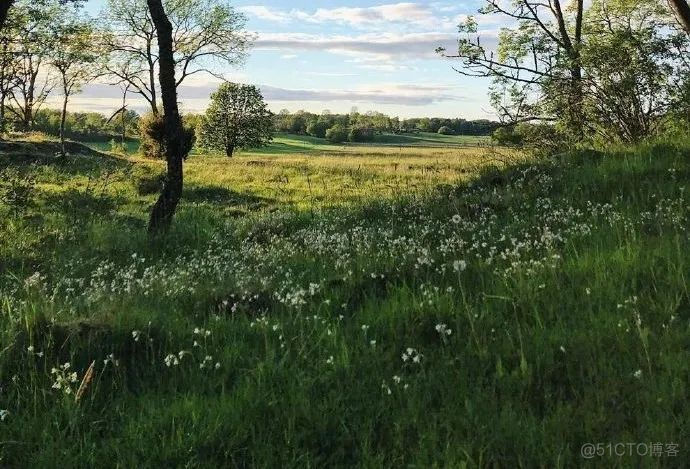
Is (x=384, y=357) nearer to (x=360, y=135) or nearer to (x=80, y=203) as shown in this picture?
(x=80, y=203)

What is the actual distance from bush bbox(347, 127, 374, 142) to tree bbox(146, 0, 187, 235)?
425 ft

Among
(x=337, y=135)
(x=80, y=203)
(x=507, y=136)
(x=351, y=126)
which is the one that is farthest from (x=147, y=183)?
(x=351, y=126)

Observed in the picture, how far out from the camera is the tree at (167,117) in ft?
35.9

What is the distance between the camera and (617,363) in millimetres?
3391

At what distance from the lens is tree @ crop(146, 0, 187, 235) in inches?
430


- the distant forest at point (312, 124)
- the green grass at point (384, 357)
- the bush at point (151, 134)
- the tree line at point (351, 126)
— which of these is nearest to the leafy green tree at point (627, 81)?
the green grass at point (384, 357)

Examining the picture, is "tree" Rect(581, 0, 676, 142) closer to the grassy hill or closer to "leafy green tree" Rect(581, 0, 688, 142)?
"leafy green tree" Rect(581, 0, 688, 142)

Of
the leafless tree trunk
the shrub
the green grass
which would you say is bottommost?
the green grass

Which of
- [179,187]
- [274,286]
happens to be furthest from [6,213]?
[274,286]

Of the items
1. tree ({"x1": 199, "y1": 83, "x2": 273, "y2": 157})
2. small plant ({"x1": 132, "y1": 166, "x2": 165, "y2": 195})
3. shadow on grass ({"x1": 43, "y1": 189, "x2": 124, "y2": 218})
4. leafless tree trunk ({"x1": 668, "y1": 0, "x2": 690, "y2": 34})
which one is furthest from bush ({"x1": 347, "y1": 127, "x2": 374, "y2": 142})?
leafless tree trunk ({"x1": 668, "y1": 0, "x2": 690, "y2": 34})

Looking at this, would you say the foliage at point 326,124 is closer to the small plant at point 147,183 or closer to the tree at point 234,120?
the tree at point 234,120

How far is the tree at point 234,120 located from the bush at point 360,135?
168 feet

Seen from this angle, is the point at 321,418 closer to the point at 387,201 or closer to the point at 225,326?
the point at 225,326

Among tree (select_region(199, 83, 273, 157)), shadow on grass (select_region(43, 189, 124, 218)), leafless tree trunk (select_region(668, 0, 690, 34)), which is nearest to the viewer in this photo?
leafless tree trunk (select_region(668, 0, 690, 34))
